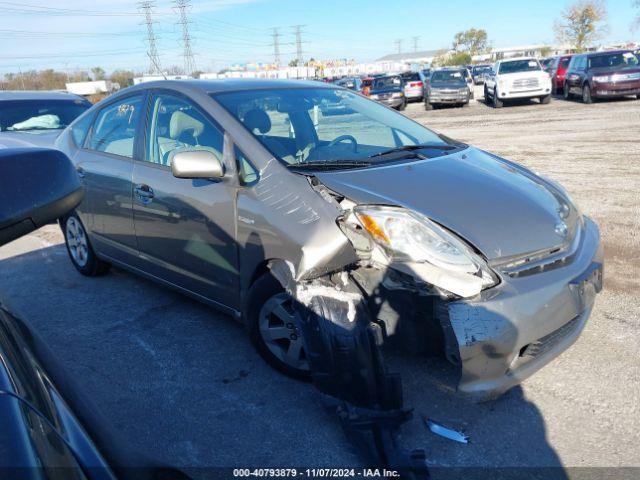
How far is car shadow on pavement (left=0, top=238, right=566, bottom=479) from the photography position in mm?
2576

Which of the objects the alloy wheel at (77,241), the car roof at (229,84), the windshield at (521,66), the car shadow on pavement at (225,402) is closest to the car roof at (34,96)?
the alloy wheel at (77,241)

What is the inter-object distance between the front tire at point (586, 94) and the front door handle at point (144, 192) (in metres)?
20.0

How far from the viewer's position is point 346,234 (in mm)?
2842

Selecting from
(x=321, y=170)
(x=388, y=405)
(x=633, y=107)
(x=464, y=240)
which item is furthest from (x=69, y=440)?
(x=633, y=107)

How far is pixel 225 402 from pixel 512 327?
161 cm

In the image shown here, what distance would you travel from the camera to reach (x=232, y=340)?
376 centimetres

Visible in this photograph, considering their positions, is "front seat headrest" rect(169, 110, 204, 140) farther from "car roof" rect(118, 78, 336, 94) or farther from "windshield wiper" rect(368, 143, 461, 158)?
"windshield wiper" rect(368, 143, 461, 158)

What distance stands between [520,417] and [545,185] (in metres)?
1.60

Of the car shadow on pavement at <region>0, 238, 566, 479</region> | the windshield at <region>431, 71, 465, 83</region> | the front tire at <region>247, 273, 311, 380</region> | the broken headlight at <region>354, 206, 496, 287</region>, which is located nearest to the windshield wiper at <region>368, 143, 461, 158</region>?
the broken headlight at <region>354, 206, 496, 287</region>

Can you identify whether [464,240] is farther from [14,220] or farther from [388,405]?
[14,220]

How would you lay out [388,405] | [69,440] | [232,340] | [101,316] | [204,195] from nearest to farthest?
[69,440] → [388,405] → [204,195] → [232,340] → [101,316]

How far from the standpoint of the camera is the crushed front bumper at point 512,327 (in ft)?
8.16

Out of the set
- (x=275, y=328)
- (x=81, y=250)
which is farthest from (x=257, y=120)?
(x=81, y=250)

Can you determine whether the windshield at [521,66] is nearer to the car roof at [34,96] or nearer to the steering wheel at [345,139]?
the car roof at [34,96]
